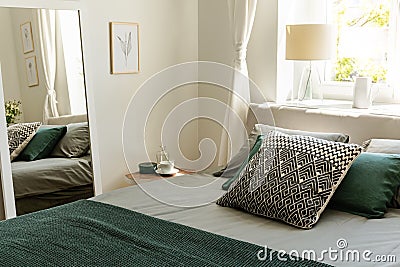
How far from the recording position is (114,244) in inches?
Answer: 74.0

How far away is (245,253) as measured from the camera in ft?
5.88

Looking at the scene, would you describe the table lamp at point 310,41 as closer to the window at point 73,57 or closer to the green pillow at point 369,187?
the green pillow at point 369,187

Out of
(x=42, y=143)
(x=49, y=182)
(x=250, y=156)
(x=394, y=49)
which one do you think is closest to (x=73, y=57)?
(x=42, y=143)

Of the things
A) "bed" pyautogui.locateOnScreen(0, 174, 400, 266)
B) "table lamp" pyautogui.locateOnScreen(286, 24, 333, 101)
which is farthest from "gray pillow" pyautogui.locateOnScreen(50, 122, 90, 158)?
"table lamp" pyautogui.locateOnScreen(286, 24, 333, 101)

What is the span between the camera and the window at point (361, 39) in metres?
3.26

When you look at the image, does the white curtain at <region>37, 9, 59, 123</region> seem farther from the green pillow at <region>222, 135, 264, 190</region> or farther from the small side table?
the green pillow at <region>222, 135, 264, 190</region>

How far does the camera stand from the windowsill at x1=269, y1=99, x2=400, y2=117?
2.92m

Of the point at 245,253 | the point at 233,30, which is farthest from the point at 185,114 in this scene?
the point at 245,253

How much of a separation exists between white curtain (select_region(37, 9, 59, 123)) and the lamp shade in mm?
1493

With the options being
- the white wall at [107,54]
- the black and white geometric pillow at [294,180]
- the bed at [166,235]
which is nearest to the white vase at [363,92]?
the black and white geometric pillow at [294,180]

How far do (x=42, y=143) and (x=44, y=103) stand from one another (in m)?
0.25

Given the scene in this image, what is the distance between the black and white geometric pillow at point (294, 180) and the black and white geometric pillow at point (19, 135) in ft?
4.33

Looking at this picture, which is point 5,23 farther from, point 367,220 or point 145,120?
point 367,220

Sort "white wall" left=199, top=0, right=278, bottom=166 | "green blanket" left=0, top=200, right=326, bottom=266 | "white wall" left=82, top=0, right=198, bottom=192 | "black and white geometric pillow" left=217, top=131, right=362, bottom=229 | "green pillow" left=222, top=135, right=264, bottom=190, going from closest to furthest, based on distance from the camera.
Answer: "green blanket" left=0, top=200, right=326, bottom=266
"black and white geometric pillow" left=217, top=131, right=362, bottom=229
"green pillow" left=222, top=135, right=264, bottom=190
"white wall" left=82, top=0, right=198, bottom=192
"white wall" left=199, top=0, right=278, bottom=166
